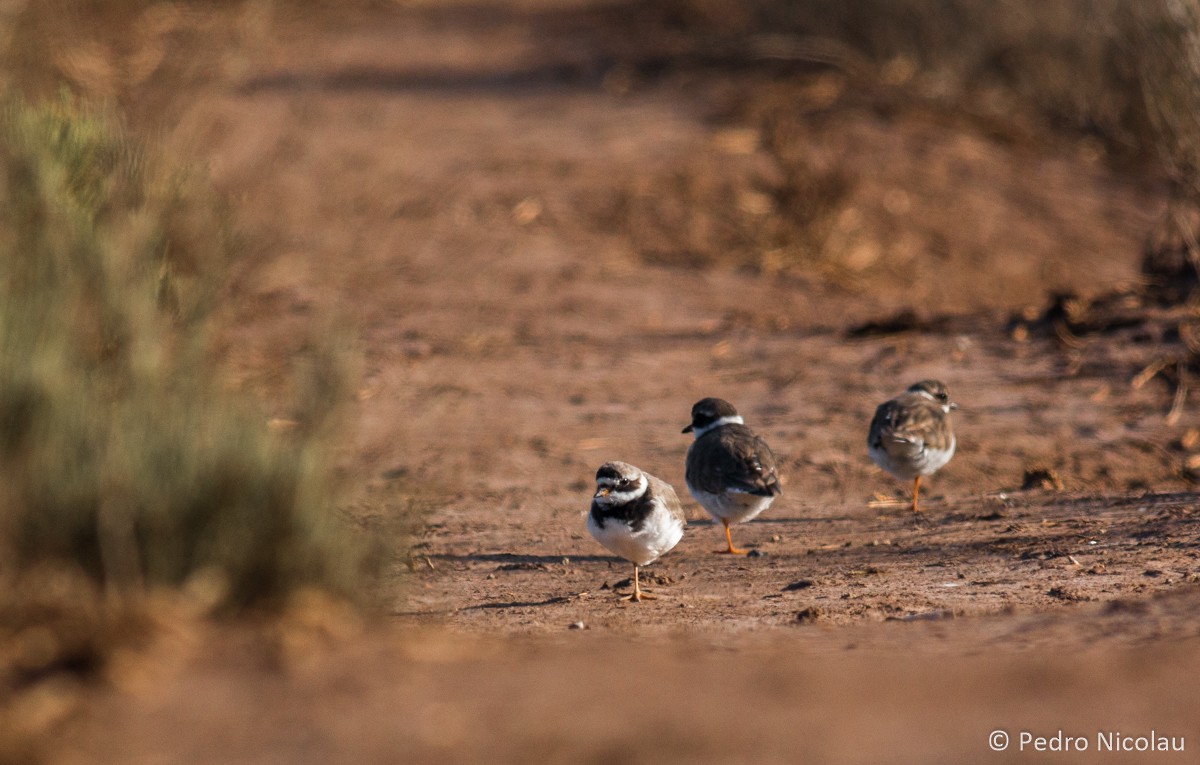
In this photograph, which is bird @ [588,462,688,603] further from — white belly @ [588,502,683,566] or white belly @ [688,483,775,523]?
white belly @ [688,483,775,523]

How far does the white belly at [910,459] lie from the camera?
803 cm

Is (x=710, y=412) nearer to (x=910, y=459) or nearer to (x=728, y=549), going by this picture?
(x=728, y=549)

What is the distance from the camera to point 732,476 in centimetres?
731

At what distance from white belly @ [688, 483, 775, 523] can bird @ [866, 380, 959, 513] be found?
3.49ft

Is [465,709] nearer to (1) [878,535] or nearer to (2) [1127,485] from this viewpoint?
(1) [878,535]

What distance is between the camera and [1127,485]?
852 cm

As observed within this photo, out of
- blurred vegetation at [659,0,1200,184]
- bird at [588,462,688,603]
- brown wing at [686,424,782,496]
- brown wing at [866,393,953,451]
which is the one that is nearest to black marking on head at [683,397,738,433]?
brown wing at [686,424,782,496]

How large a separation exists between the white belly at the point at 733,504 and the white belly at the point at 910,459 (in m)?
1.07

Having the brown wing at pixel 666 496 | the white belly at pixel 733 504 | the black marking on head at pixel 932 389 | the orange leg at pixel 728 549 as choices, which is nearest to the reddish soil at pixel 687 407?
the orange leg at pixel 728 549

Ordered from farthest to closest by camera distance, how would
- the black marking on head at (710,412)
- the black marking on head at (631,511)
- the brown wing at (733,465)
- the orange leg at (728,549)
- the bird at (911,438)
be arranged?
the black marking on head at (710,412)
the bird at (911,438)
the orange leg at (728,549)
the brown wing at (733,465)
the black marking on head at (631,511)

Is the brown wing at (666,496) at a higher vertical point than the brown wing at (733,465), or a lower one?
lower

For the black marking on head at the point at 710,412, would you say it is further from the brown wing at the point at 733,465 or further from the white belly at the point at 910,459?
the white belly at the point at 910,459

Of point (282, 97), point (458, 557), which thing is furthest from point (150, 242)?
point (282, 97)

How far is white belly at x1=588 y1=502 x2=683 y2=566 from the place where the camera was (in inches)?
262
